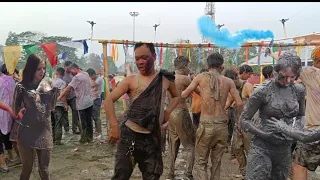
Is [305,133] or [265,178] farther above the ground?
[305,133]

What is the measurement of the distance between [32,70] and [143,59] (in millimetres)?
1481

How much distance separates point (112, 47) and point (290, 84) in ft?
21.2

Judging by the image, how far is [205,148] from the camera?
14.1ft

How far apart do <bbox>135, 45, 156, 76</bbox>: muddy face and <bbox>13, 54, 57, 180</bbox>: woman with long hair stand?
53.1 inches

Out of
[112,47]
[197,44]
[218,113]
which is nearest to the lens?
[218,113]

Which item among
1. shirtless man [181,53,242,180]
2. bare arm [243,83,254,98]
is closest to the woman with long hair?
shirtless man [181,53,242,180]

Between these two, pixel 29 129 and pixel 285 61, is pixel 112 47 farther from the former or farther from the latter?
pixel 285 61

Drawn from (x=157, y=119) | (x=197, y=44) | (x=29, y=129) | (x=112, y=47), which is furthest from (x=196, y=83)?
(x=112, y=47)

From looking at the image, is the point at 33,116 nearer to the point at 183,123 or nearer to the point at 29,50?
the point at 183,123

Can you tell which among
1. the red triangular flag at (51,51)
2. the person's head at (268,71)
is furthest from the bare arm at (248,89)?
the red triangular flag at (51,51)

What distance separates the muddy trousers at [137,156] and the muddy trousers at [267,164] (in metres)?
0.98

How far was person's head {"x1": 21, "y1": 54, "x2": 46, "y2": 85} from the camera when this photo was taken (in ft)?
12.3

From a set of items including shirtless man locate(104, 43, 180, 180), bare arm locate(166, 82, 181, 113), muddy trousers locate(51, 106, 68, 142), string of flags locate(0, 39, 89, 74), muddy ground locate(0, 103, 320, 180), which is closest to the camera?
shirtless man locate(104, 43, 180, 180)

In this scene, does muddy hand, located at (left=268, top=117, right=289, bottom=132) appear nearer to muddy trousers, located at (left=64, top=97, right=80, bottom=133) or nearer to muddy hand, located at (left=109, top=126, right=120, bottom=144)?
muddy hand, located at (left=109, top=126, right=120, bottom=144)
